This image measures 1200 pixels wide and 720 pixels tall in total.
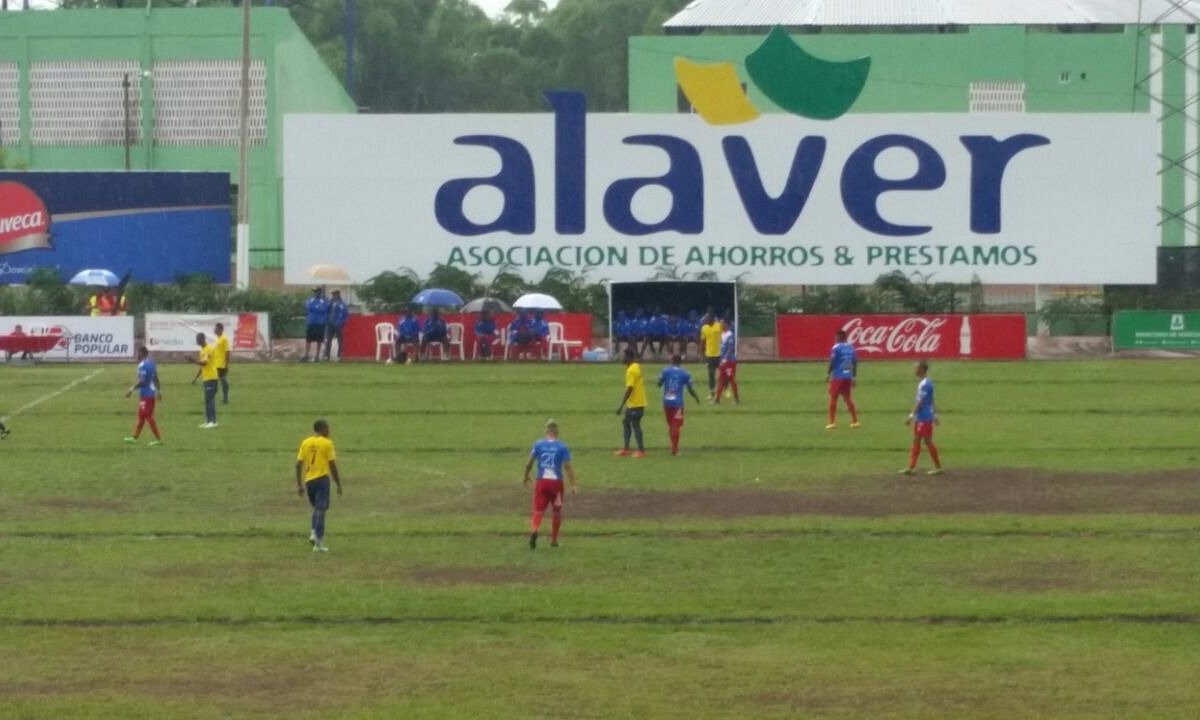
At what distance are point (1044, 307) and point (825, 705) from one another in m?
44.6

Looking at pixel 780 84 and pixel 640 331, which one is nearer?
pixel 640 331

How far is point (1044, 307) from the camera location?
2376 inches

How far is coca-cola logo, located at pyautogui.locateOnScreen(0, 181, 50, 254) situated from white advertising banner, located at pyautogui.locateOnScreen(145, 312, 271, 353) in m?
9.49

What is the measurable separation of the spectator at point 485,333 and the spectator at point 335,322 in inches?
146

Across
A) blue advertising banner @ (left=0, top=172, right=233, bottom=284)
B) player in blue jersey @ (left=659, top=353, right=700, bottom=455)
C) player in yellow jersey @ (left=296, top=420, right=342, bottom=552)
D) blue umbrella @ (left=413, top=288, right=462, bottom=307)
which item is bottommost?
player in yellow jersey @ (left=296, top=420, right=342, bottom=552)

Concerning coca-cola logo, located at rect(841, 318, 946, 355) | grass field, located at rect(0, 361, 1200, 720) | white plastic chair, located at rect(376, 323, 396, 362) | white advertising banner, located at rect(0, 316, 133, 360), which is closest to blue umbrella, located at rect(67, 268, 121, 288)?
white advertising banner, located at rect(0, 316, 133, 360)

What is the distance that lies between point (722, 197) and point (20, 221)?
22.1 meters

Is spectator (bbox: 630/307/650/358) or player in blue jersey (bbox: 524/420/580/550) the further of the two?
spectator (bbox: 630/307/650/358)

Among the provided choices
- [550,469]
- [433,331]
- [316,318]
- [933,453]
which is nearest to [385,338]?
[433,331]

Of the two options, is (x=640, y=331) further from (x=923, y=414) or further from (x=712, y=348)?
(x=923, y=414)

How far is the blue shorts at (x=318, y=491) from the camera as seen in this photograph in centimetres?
2436

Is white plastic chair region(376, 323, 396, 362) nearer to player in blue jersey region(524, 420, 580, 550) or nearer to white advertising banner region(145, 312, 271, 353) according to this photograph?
white advertising banner region(145, 312, 271, 353)

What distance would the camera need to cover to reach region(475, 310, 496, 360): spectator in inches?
2238

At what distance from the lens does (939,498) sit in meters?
30.2
